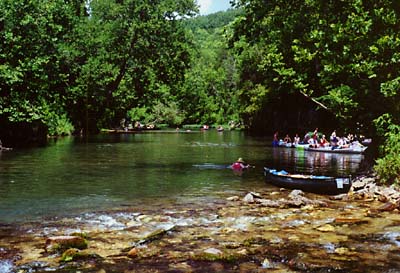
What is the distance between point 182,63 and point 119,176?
34.0 meters

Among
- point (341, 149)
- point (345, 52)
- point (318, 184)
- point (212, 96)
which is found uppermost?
point (212, 96)

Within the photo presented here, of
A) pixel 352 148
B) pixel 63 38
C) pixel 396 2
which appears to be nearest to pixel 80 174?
pixel 396 2

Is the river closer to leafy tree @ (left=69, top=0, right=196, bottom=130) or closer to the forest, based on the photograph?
the forest

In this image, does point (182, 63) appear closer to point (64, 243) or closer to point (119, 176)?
point (119, 176)

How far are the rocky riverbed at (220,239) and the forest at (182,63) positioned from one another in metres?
4.42

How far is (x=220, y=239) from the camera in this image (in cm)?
1174

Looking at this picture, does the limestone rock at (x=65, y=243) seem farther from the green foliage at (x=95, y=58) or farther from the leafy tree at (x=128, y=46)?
the leafy tree at (x=128, y=46)

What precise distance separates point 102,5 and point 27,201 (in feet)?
125

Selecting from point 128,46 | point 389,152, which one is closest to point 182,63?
point 128,46

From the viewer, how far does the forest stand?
18875 millimetres

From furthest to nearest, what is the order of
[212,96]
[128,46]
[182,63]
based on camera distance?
[212,96] < [182,63] < [128,46]

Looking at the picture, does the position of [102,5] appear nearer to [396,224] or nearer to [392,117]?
[392,117]

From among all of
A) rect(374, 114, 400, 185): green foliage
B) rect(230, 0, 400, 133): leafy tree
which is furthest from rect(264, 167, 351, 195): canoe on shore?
rect(230, 0, 400, 133): leafy tree

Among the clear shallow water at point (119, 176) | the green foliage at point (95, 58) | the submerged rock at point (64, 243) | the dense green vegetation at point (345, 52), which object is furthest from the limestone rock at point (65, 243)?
the green foliage at point (95, 58)
